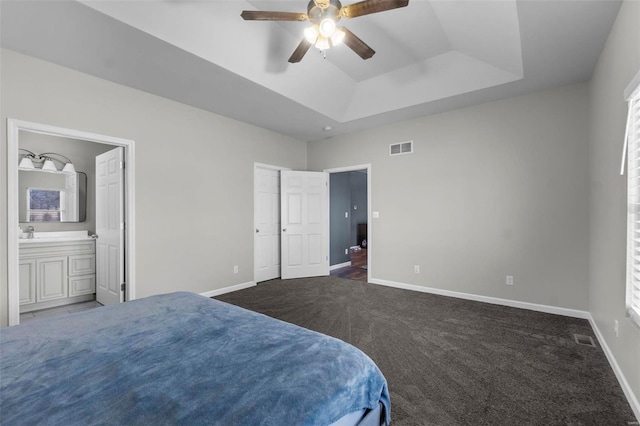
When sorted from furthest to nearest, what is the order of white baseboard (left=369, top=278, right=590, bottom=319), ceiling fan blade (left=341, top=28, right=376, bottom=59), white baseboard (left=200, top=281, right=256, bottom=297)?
white baseboard (left=200, top=281, right=256, bottom=297) < white baseboard (left=369, top=278, right=590, bottom=319) < ceiling fan blade (left=341, top=28, right=376, bottom=59)

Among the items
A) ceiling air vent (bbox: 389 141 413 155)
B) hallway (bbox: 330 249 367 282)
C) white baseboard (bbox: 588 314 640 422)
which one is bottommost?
hallway (bbox: 330 249 367 282)

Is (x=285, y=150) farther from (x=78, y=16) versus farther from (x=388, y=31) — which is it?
(x=78, y=16)

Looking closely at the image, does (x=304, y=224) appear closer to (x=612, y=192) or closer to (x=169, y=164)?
(x=169, y=164)

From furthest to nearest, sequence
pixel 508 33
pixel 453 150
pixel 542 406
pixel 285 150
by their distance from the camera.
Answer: pixel 285 150 < pixel 453 150 < pixel 508 33 < pixel 542 406

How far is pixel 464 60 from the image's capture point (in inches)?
135

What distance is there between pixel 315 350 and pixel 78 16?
295cm

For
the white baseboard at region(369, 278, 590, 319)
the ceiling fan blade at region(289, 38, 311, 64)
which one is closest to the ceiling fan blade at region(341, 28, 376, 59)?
the ceiling fan blade at region(289, 38, 311, 64)

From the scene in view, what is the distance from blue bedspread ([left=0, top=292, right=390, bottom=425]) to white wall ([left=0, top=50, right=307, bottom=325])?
2075mm

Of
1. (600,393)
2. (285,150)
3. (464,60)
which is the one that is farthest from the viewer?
(285,150)

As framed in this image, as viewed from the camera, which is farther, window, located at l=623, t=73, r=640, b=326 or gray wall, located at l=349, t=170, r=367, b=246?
gray wall, located at l=349, t=170, r=367, b=246

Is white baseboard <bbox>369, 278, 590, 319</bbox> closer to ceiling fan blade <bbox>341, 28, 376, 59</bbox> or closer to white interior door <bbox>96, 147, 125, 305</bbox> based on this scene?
ceiling fan blade <bbox>341, 28, 376, 59</bbox>

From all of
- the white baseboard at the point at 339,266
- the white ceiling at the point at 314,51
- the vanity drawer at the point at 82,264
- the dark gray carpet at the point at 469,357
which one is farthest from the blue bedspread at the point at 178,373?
the white baseboard at the point at 339,266

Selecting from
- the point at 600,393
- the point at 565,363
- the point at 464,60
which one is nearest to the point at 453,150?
the point at 464,60

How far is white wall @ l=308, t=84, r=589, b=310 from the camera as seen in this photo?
11.0ft
